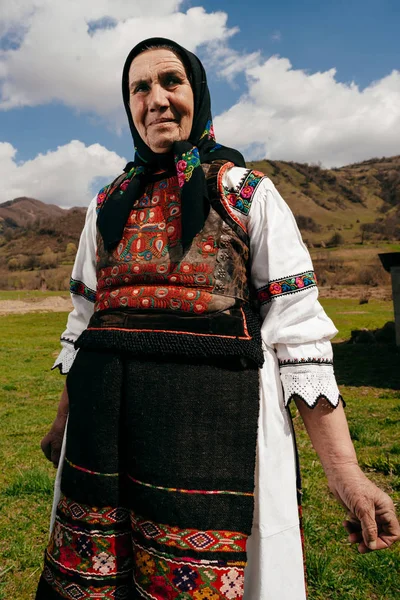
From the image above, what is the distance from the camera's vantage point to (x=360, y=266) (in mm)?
46906

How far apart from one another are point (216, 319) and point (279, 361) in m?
0.26

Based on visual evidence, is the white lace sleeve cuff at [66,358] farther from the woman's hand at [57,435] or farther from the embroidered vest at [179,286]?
the embroidered vest at [179,286]

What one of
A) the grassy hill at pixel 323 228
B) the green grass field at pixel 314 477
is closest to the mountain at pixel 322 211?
the grassy hill at pixel 323 228

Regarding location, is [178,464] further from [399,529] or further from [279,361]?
[399,529]

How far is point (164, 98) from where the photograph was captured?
1.70 metres

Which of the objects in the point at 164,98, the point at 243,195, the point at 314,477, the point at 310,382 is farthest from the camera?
the point at 314,477

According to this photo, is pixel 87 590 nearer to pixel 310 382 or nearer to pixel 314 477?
pixel 310 382

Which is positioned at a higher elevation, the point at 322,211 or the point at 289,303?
the point at 322,211

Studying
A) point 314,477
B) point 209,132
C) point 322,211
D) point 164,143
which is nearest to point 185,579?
point 164,143

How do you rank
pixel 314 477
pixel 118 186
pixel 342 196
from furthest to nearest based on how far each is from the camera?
pixel 342 196, pixel 314 477, pixel 118 186

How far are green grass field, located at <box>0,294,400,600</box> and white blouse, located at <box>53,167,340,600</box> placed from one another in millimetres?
1948

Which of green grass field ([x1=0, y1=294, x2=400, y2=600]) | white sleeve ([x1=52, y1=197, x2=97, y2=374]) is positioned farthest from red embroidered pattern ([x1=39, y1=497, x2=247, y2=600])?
green grass field ([x1=0, y1=294, x2=400, y2=600])

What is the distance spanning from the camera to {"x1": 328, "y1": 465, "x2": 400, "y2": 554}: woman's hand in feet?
4.44

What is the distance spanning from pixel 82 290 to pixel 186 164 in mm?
724
